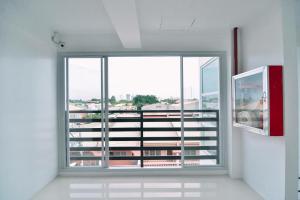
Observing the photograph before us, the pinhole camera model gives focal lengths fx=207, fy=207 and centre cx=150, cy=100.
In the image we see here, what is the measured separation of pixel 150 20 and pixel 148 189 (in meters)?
2.62

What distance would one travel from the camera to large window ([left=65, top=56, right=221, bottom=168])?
3943 millimetres

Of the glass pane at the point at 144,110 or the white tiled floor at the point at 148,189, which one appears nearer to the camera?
the white tiled floor at the point at 148,189

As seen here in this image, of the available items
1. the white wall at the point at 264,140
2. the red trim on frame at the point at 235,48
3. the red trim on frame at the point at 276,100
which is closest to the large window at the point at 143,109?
the red trim on frame at the point at 235,48

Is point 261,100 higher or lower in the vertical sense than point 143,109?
higher

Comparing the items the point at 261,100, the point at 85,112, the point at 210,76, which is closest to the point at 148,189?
the point at 85,112

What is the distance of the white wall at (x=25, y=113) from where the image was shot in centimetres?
240

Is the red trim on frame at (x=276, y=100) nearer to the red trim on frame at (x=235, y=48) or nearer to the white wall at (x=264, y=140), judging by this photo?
the white wall at (x=264, y=140)

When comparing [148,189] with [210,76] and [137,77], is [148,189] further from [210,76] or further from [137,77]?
[210,76]

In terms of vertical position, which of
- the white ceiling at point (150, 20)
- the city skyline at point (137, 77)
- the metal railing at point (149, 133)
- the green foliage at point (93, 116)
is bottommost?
the metal railing at point (149, 133)

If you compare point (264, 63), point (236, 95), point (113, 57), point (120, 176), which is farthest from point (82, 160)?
point (264, 63)

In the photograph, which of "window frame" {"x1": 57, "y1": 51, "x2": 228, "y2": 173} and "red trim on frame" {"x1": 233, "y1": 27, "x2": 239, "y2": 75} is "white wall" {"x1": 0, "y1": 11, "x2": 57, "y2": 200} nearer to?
"window frame" {"x1": 57, "y1": 51, "x2": 228, "y2": 173}

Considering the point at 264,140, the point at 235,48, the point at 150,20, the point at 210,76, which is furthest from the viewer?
the point at 210,76

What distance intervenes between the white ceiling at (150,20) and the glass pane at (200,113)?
0.37 meters

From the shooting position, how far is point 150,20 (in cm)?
315
